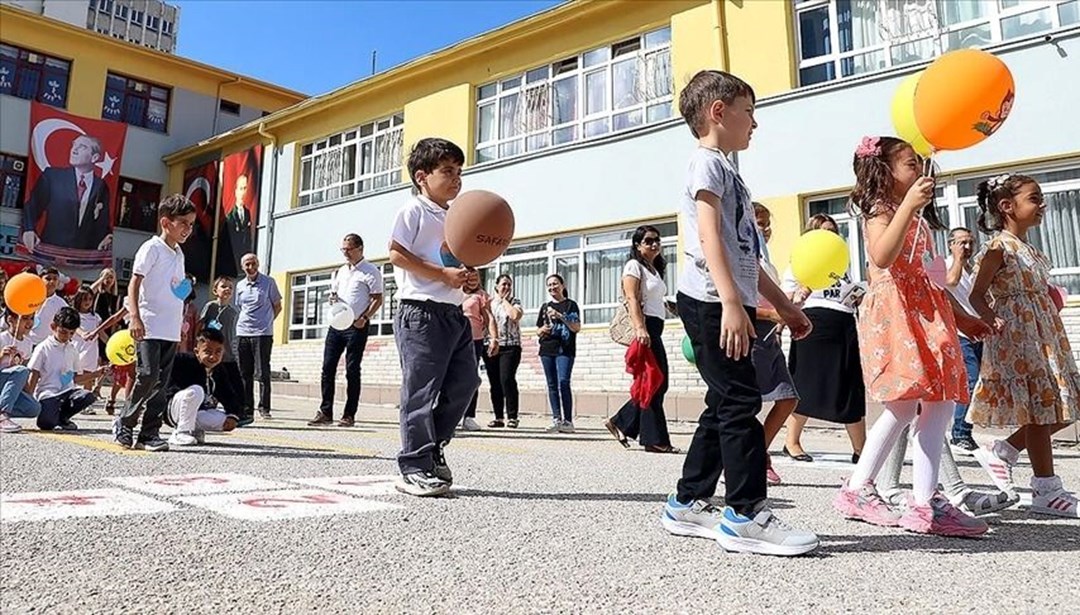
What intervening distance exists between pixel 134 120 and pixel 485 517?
25477mm

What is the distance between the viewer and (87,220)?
21.8m

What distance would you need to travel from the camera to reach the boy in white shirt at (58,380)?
6.25 meters

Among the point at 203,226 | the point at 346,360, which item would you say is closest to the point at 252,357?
the point at 346,360

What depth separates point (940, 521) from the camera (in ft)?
8.71

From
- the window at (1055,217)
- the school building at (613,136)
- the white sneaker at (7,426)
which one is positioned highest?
the school building at (613,136)

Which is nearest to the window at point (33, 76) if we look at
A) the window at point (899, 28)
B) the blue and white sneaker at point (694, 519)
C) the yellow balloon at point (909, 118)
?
the window at point (899, 28)

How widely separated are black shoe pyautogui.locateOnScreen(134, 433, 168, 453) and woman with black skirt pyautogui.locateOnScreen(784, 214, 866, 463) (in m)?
4.25

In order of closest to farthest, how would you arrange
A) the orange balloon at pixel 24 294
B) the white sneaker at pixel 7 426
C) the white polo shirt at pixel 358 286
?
1. the white sneaker at pixel 7 426
2. the orange balloon at pixel 24 294
3. the white polo shirt at pixel 358 286

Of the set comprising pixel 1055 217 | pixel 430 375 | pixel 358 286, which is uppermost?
pixel 1055 217

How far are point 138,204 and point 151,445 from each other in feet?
72.7

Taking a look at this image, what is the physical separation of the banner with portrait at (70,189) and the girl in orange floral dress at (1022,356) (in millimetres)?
24127

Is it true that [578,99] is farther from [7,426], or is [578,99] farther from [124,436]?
[124,436]

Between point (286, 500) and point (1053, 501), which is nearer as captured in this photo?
point (286, 500)

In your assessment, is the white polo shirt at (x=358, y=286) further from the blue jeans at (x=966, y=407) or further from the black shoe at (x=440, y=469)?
the blue jeans at (x=966, y=407)
